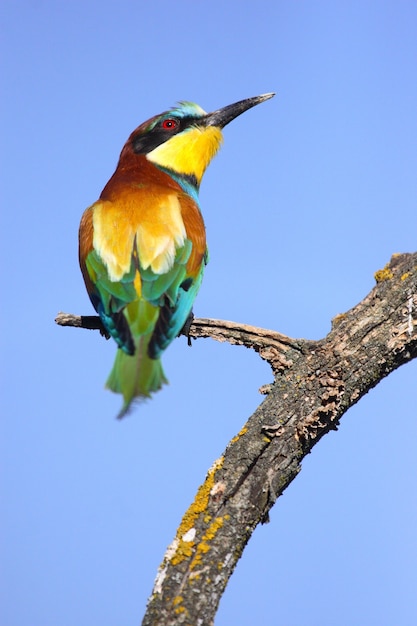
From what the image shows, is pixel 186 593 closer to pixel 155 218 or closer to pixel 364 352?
pixel 364 352

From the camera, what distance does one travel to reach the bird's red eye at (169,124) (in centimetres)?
512

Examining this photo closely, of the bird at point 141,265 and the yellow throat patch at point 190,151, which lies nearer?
the bird at point 141,265

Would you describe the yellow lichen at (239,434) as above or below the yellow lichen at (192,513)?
above

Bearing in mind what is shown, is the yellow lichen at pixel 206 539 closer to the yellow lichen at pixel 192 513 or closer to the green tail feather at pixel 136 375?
the yellow lichen at pixel 192 513

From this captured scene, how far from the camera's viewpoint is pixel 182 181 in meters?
4.98

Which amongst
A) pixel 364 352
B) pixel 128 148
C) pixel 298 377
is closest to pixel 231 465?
pixel 298 377

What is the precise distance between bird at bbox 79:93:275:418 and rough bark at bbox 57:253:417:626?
406 mm

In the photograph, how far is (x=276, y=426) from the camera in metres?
3.12

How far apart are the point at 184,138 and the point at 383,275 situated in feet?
7.48

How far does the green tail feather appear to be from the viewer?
3.42 m

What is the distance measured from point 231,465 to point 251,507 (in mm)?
198

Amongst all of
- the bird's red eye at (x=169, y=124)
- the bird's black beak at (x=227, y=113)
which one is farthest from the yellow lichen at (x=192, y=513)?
the bird's black beak at (x=227, y=113)

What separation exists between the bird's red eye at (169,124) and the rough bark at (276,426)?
2.07 meters

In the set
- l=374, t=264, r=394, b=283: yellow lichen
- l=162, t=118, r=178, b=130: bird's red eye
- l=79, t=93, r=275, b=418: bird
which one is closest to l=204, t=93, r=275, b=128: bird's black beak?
l=162, t=118, r=178, b=130: bird's red eye
